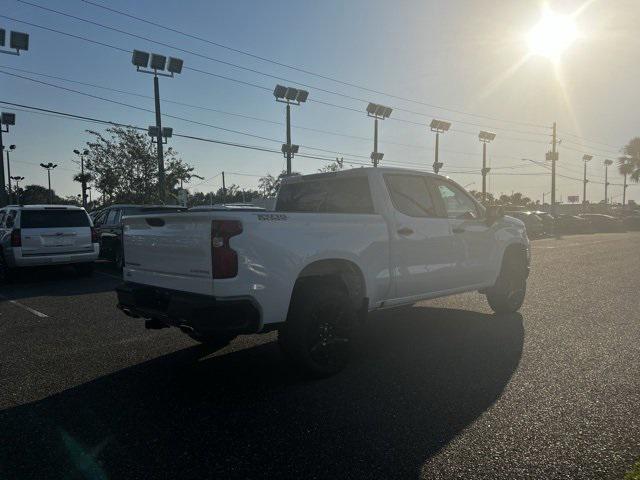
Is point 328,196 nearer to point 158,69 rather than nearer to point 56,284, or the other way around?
point 56,284

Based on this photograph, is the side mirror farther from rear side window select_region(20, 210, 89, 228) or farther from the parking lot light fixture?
the parking lot light fixture

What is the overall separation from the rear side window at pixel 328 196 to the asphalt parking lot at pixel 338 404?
161 cm

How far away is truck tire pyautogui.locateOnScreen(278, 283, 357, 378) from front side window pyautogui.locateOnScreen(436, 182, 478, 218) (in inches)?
87.2

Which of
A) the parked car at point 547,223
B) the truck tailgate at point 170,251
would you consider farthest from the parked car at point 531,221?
the truck tailgate at point 170,251

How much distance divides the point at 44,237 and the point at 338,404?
32.1ft

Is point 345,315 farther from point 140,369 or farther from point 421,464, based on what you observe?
point 140,369

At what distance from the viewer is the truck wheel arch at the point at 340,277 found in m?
4.42

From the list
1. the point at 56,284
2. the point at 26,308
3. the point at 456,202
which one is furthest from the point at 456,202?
the point at 56,284

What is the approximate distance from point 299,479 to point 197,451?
2.47 feet

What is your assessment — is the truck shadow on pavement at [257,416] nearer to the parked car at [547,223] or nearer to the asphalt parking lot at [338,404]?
the asphalt parking lot at [338,404]

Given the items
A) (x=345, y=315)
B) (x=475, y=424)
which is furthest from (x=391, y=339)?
(x=475, y=424)

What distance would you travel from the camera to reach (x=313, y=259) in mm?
4344

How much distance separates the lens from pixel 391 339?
19.2 feet

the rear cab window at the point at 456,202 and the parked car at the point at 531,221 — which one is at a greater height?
the rear cab window at the point at 456,202
